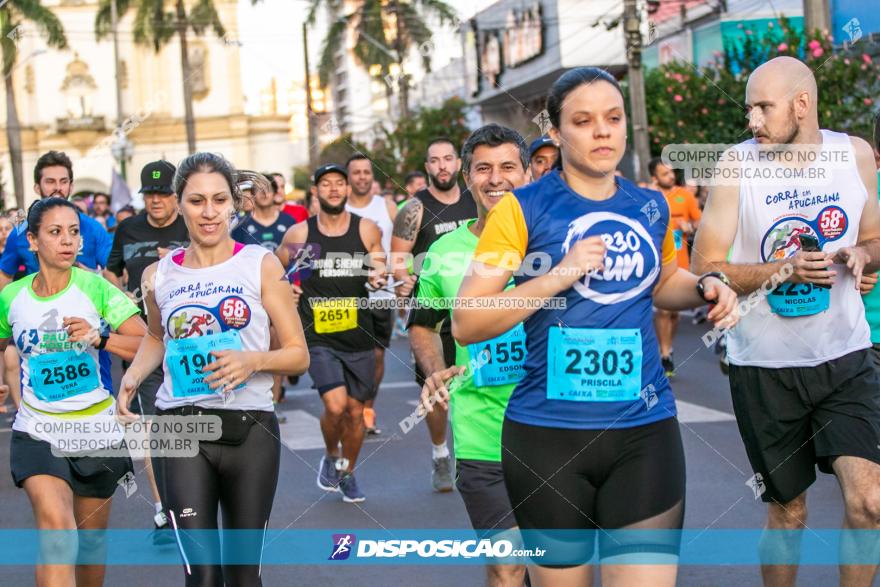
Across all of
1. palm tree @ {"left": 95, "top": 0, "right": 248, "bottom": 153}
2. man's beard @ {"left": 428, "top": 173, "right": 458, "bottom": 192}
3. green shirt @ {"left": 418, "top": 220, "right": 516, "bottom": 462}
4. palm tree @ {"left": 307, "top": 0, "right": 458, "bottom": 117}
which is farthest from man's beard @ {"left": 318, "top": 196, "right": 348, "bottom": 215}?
palm tree @ {"left": 95, "top": 0, "right": 248, "bottom": 153}

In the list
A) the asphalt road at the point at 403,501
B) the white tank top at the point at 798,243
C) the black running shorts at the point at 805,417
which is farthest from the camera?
the asphalt road at the point at 403,501

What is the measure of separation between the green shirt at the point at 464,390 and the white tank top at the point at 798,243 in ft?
3.55

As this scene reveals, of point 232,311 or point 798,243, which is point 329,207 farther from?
point 798,243

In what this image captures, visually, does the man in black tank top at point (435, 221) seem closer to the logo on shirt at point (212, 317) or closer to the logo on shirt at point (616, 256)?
the logo on shirt at point (212, 317)

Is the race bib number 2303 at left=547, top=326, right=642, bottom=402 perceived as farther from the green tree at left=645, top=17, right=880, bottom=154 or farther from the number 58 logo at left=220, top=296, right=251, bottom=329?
the green tree at left=645, top=17, right=880, bottom=154

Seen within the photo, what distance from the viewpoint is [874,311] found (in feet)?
20.1

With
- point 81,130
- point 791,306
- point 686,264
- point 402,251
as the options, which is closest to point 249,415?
point 791,306

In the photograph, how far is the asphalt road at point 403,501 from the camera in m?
6.47

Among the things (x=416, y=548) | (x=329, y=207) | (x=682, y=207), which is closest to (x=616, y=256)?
(x=416, y=548)

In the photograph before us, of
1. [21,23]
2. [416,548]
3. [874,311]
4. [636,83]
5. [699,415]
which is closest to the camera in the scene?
[874,311]

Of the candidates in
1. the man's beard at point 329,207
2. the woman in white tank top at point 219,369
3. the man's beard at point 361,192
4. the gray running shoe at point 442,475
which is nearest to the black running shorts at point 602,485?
the woman in white tank top at point 219,369

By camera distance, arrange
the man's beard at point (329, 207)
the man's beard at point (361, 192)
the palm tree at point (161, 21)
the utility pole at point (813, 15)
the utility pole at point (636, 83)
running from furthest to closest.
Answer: the palm tree at point (161, 21) < the utility pole at point (636, 83) < the utility pole at point (813, 15) < the man's beard at point (361, 192) < the man's beard at point (329, 207)

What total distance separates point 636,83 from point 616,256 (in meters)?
18.5

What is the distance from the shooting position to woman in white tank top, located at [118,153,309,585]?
462 centimetres
